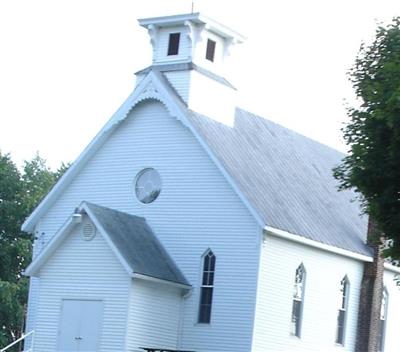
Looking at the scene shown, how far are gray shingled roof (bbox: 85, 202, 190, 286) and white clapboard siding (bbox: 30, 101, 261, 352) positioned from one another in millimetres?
417

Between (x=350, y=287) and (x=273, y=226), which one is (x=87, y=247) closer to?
(x=273, y=226)

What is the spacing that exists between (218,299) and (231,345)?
1597 millimetres

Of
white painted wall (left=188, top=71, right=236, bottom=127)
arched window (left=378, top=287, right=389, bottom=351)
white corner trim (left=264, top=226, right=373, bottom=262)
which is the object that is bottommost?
arched window (left=378, top=287, right=389, bottom=351)

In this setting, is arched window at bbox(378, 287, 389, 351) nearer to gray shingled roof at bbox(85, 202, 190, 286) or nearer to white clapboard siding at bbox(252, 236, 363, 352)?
white clapboard siding at bbox(252, 236, 363, 352)

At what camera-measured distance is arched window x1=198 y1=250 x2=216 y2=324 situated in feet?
134

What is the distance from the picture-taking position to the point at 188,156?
42.0 m

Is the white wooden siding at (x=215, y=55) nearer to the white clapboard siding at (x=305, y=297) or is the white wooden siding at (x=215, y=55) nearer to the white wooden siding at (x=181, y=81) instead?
the white wooden siding at (x=181, y=81)

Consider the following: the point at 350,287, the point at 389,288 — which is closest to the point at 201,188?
the point at 350,287

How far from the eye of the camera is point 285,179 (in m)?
45.0

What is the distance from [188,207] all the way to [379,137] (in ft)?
38.8

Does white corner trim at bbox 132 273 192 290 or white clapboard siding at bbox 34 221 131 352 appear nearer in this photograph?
white corner trim at bbox 132 273 192 290

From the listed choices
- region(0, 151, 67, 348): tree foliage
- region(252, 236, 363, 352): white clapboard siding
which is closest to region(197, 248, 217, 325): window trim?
region(252, 236, 363, 352): white clapboard siding

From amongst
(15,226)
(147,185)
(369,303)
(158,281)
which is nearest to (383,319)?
(369,303)

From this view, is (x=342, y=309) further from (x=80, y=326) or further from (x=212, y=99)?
(x=80, y=326)
